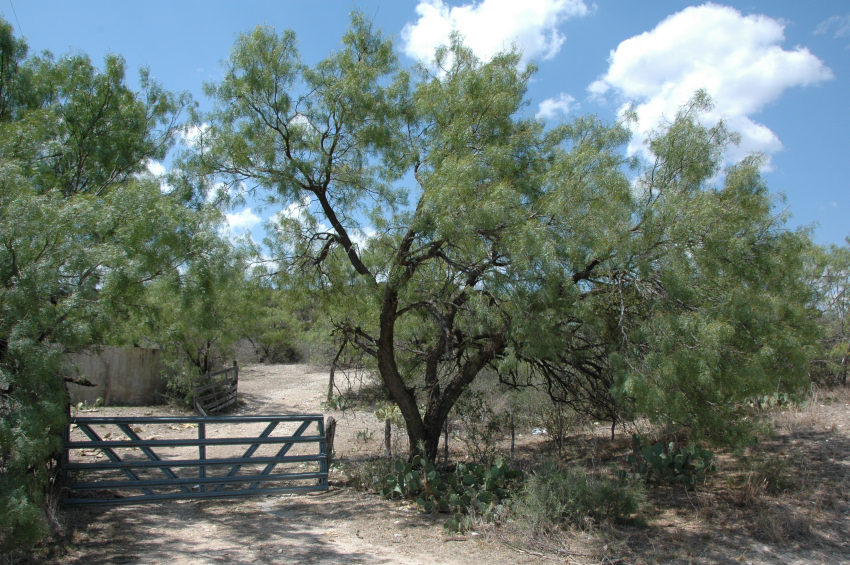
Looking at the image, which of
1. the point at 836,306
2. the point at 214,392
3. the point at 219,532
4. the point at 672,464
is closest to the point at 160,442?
the point at 219,532

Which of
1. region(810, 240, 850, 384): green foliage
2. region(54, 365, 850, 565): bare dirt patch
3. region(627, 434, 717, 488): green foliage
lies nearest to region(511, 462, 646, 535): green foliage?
region(54, 365, 850, 565): bare dirt patch

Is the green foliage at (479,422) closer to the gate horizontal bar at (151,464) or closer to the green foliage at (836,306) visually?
the gate horizontal bar at (151,464)

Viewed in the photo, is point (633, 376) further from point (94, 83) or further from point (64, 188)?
point (94, 83)

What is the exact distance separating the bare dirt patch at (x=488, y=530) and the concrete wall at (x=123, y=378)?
35.3ft

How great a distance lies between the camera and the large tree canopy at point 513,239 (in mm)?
7039

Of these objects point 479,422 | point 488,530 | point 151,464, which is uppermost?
point 479,422

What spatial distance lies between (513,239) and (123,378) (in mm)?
15426

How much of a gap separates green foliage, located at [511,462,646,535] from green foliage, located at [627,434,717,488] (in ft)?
5.03

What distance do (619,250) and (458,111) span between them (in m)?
3.40

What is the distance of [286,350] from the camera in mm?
40906

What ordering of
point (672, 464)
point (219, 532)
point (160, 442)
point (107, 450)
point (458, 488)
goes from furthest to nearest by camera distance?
point (672, 464) → point (458, 488) → point (160, 442) → point (107, 450) → point (219, 532)

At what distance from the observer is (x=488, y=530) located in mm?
7461

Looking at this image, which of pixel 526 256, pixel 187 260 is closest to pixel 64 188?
pixel 187 260

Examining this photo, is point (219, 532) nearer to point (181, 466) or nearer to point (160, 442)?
point (181, 466)
